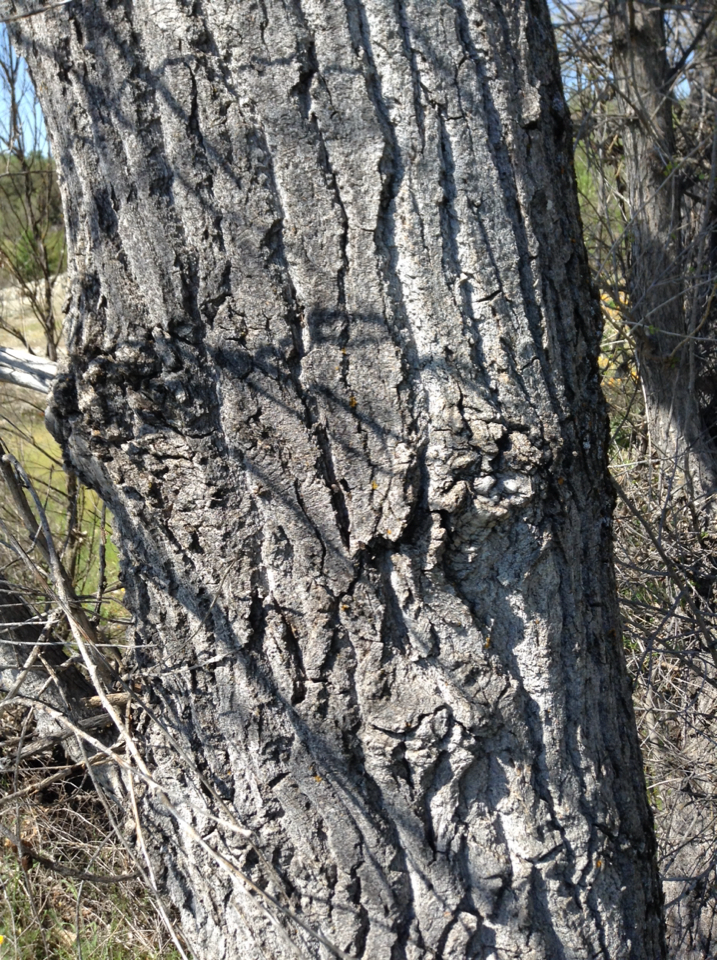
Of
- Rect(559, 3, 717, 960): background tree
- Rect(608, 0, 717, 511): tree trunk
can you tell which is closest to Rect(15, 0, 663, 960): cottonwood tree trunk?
Rect(559, 3, 717, 960): background tree

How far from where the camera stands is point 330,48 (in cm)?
105

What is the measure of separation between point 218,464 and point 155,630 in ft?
1.21

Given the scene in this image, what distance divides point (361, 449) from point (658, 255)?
3.51 meters

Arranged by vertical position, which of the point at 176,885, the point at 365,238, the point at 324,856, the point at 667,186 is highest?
the point at 667,186

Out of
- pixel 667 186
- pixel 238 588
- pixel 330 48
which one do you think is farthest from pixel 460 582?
pixel 667 186

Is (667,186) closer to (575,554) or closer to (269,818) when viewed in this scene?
(575,554)

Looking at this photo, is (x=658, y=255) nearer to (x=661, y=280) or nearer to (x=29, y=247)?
(x=661, y=280)

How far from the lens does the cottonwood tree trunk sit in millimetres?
1079

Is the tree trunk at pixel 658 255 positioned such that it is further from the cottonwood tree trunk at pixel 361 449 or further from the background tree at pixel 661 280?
the cottonwood tree trunk at pixel 361 449

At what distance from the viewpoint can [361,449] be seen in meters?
1.16

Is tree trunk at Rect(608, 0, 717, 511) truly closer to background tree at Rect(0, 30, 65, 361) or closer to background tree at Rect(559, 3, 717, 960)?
background tree at Rect(559, 3, 717, 960)

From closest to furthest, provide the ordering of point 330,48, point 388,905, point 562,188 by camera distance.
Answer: point 330,48
point 562,188
point 388,905

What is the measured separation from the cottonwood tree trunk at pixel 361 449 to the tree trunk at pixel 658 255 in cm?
298

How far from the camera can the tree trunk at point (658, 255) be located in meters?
3.93
